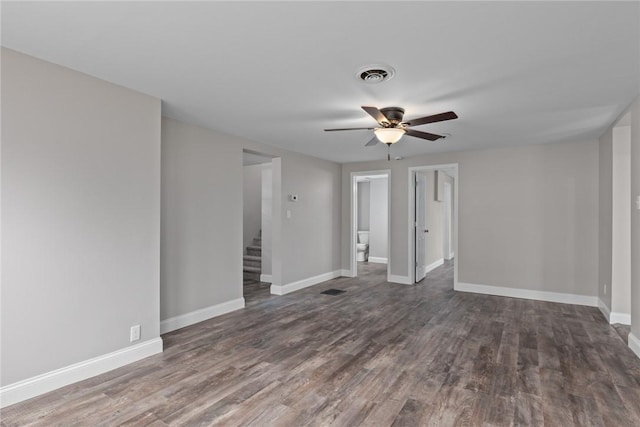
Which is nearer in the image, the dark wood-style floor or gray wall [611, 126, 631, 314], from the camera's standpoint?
the dark wood-style floor

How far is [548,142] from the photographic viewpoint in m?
5.02

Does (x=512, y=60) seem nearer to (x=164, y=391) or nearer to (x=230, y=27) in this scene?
(x=230, y=27)

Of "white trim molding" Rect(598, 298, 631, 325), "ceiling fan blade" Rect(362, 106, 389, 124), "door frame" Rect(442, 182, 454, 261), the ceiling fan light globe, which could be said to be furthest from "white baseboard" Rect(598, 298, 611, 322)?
"door frame" Rect(442, 182, 454, 261)

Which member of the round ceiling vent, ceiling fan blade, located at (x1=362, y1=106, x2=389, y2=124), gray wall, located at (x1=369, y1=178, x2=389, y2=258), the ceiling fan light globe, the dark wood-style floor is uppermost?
the round ceiling vent

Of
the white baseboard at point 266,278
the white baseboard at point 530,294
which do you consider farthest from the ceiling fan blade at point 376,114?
the white baseboard at point 266,278

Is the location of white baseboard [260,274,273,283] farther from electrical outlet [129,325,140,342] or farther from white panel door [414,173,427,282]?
electrical outlet [129,325,140,342]

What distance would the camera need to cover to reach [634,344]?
10.6 feet

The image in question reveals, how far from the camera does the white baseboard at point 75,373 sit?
2.34 metres

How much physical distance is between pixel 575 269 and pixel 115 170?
5.89 m

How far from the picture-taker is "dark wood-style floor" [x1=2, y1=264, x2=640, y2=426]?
7.34ft

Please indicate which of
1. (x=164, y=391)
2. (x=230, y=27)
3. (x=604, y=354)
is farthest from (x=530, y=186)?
(x=164, y=391)

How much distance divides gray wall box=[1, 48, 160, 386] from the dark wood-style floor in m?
0.40

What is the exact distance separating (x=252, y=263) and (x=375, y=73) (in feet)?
18.0

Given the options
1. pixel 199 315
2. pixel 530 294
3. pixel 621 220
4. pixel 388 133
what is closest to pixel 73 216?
pixel 199 315
